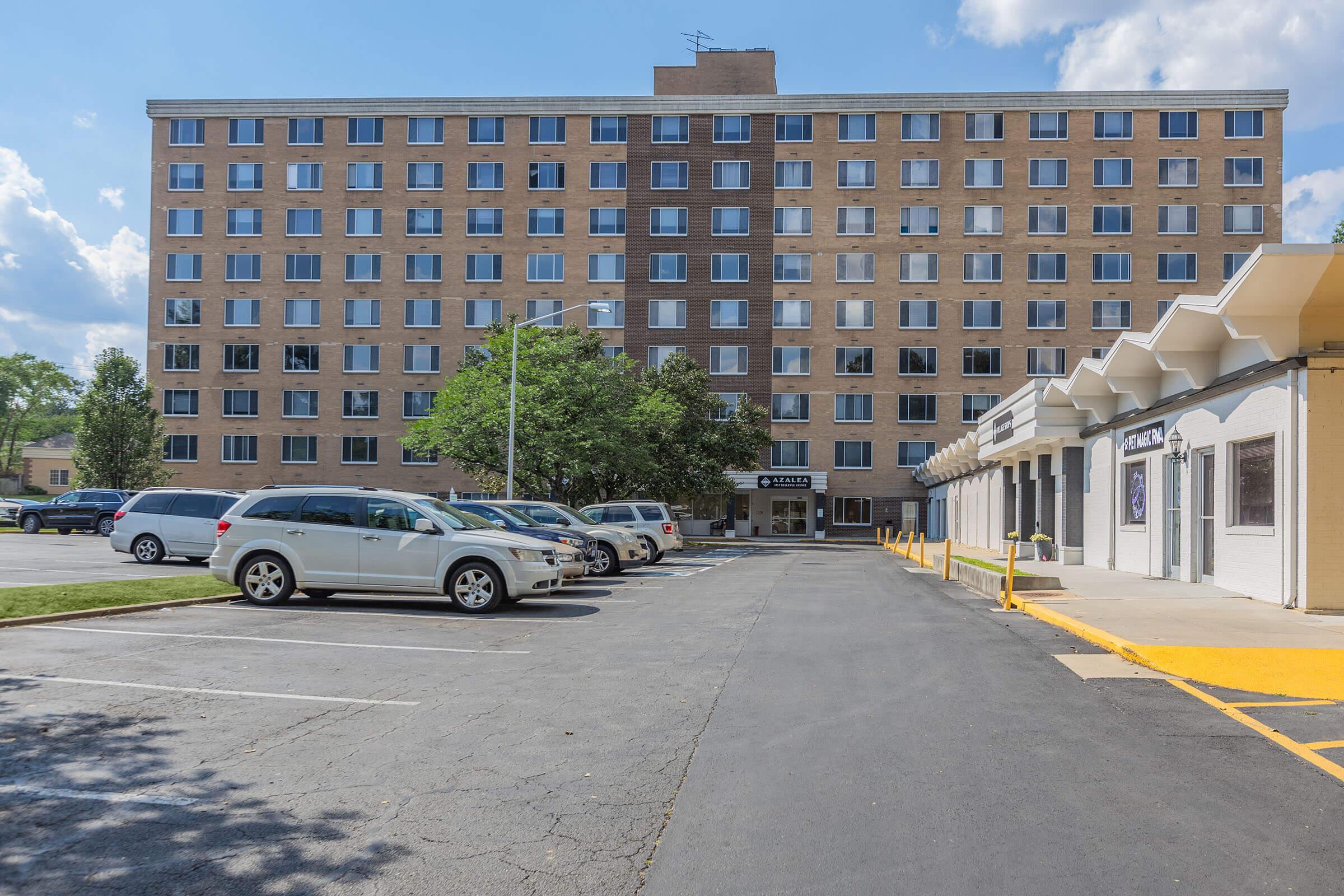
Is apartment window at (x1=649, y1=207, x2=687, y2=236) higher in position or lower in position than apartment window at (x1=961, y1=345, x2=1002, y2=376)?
higher

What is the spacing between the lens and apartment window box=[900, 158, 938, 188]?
6044cm

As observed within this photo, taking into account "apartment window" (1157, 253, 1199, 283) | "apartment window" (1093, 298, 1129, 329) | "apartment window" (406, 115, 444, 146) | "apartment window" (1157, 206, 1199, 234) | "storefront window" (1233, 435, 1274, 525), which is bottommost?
"storefront window" (1233, 435, 1274, 525)

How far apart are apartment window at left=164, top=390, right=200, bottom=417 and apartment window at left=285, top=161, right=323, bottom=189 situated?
46.7ft

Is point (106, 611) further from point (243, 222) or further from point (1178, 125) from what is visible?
point (1178, 125)

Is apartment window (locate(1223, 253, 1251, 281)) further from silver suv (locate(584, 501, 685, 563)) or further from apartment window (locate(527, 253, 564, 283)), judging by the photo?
silver suv (locate(584, 501, 685, 563))

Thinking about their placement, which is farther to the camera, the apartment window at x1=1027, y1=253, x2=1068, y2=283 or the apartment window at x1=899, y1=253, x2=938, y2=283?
the apartment window at x1=899, y1=253, x2=938, y2=283

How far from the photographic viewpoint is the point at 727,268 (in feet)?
203

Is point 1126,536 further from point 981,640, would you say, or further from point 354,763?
point 354,763

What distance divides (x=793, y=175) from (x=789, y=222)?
2904 millimetres

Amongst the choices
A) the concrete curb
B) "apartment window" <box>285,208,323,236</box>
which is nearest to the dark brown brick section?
"apartment window" <box>285,208,323,236</box>

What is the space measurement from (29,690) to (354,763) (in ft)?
12.3

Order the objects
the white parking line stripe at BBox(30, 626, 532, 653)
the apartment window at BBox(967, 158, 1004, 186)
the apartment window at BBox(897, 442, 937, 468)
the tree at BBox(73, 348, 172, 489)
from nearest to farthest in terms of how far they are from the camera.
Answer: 1. the white parking line stripe at BBox(30, 626, 532, 653)
2. the tree at BBox(73, 348, 172, 489)
3. the apartment window at BBox(967, 158, 1004, 186)
4. the apartment window at BBox(897, 442, 937, 468)

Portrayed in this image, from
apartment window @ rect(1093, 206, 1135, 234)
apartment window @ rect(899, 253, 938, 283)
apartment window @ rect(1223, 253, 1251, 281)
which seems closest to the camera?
apartment window @ rect(1223, 253, 1251, 281)

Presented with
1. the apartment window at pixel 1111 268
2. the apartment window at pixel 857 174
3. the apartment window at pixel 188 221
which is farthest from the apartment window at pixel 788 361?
the apartment window at pixel 188 221
